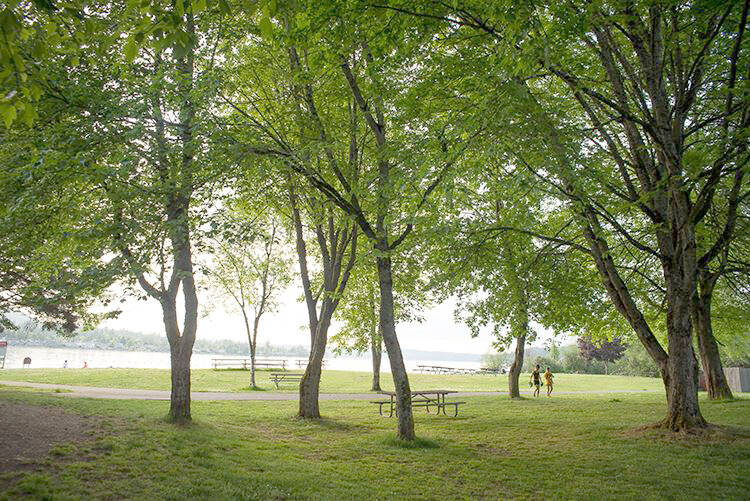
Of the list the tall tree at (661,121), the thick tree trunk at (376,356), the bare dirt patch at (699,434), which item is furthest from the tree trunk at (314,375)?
the thick tree trunk at (376,356)

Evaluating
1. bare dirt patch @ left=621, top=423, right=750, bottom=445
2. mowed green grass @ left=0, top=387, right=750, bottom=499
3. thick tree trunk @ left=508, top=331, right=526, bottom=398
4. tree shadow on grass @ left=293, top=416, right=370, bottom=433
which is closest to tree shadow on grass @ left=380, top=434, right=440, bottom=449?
mowed green grass @ left=0, top=387, right=750, bottom=499

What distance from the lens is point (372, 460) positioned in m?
9.57

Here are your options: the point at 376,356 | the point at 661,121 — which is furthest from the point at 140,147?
the point at 376,356

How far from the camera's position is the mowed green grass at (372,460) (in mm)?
7234

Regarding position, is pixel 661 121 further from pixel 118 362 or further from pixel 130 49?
pixel 118 362

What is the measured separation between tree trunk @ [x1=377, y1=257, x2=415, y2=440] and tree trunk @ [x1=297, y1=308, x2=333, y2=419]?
3.63 m

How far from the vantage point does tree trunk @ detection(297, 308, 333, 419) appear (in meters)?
14.7

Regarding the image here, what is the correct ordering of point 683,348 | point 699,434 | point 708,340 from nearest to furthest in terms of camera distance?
point 699,434, point 683,348, point 708,340

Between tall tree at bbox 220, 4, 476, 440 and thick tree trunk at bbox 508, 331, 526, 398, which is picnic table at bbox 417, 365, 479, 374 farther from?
tall tree at bbox 220, 4, 476, 440

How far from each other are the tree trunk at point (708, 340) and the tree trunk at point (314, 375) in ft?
39.9

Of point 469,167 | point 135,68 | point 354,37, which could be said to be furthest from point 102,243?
point 469,167

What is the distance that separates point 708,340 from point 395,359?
12516 mm

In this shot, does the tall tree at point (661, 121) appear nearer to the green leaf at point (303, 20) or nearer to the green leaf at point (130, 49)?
the green leaf at point (303, 20)

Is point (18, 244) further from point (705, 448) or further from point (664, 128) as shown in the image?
point (705, 448)
